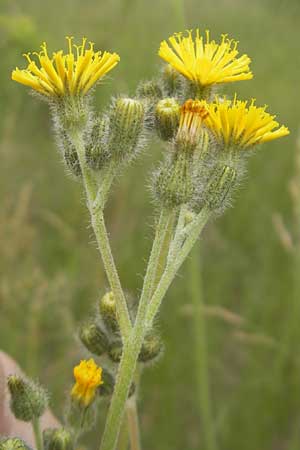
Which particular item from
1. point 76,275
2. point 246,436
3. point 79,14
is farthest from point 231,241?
point 79,14

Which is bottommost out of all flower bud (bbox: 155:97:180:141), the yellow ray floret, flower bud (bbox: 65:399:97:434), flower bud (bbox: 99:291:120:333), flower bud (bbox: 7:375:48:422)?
flower bud (bbox: 65:399:97:434)

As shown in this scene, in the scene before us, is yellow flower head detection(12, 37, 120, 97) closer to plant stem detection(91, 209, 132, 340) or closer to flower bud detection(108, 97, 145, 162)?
flower bud detection(108, 97, 145, 162)

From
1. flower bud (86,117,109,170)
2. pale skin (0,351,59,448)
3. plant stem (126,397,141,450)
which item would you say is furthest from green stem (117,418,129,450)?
flower bud (86,117,109,170)

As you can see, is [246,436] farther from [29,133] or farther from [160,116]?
[29,133]

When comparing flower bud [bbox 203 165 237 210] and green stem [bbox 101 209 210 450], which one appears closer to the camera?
green stem [bbox 101 209 210 450]

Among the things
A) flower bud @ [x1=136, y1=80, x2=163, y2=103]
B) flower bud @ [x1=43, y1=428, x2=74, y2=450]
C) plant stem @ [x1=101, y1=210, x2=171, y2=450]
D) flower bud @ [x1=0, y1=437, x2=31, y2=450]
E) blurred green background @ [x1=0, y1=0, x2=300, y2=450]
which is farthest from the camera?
blurred green background @ [x1=0, y1=0, x2=300, y2=450]

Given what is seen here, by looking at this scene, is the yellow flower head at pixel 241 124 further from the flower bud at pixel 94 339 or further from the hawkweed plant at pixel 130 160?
the flower bud at pixel 94 339
